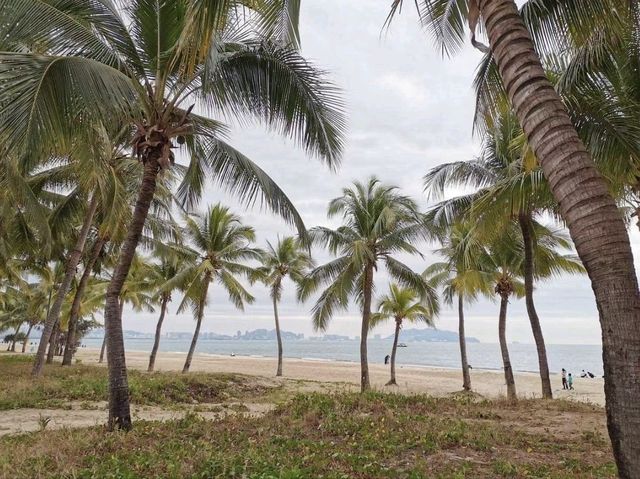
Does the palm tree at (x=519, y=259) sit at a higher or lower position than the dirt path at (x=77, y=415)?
higher

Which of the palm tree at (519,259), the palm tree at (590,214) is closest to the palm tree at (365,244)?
the palm tree at (519,259)

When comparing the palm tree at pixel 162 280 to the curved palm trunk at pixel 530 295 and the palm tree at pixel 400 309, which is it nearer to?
the palm tree at pixel 400 309

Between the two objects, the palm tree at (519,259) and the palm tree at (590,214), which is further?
the palm tree at (519,259)

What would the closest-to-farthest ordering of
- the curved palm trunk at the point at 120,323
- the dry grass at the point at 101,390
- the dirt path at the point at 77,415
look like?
the curved palm trunk at the point at 120,323 → the dirt path at the point at 77,415 → the dry grass at the point at 101,390

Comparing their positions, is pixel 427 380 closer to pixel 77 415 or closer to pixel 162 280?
pixel 162 280

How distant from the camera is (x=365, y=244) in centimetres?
1808

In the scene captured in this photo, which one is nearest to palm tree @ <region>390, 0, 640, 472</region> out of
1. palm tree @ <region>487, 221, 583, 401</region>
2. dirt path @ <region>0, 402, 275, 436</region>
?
dirt path @ <region>0, 402, 275, 436</region>

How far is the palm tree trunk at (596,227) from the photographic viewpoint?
2.60 meters

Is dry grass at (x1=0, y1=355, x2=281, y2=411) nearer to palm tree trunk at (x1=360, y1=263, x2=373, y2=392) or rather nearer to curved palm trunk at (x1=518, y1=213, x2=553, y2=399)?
palm tree trunk at (x1=360, y1=263, x2=373, y2=392)

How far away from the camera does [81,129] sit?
702cm

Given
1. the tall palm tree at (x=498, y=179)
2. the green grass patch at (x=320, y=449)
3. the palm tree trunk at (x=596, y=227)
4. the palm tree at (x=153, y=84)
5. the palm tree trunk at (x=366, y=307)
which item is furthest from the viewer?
A: the palm tree trunk at (x=366, y=307)

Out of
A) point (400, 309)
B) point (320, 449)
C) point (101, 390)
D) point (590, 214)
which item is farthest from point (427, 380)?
point (590, 214)

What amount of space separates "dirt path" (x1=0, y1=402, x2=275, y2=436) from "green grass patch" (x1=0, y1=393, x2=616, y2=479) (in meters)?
1.29

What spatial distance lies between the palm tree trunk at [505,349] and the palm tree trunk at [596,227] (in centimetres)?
1310
